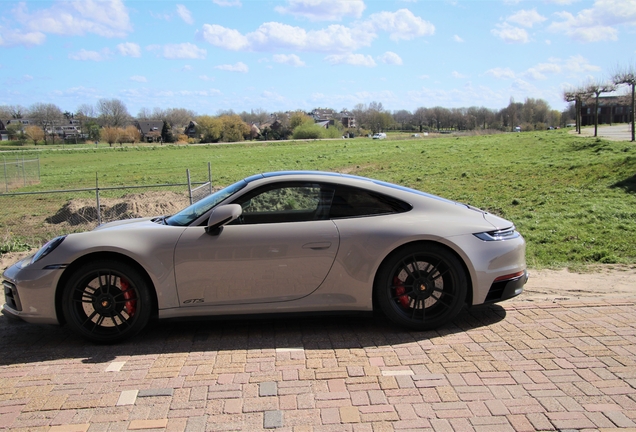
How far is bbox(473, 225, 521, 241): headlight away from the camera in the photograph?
4344mm

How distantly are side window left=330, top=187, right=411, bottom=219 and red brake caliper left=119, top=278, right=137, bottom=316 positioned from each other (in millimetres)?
1771

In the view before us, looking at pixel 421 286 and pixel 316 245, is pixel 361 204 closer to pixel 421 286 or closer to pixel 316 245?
pixel 316 245

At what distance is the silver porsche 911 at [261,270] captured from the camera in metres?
4.16

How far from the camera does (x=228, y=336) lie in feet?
14.3

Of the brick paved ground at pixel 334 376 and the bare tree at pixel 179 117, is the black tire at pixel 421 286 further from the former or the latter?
the bare tree at pixel 179 117

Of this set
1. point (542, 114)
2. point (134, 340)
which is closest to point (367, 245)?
point (134, 340)

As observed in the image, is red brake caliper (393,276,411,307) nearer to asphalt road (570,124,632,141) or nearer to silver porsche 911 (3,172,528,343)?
silver porsche 911 (3,172,528,343)

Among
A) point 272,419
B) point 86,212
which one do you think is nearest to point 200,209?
point 272,419

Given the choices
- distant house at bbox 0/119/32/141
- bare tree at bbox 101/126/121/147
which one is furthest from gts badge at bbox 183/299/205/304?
distant house at bbox 0/119/32/141

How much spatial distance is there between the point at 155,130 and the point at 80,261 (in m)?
141

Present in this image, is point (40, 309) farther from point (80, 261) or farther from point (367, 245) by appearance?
point (367, 245)

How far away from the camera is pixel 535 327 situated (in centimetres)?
439

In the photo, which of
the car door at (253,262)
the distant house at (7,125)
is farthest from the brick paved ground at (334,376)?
the distant house at (7,125)

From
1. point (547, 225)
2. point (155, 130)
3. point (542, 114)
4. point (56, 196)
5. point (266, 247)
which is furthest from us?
point (155, 130)
